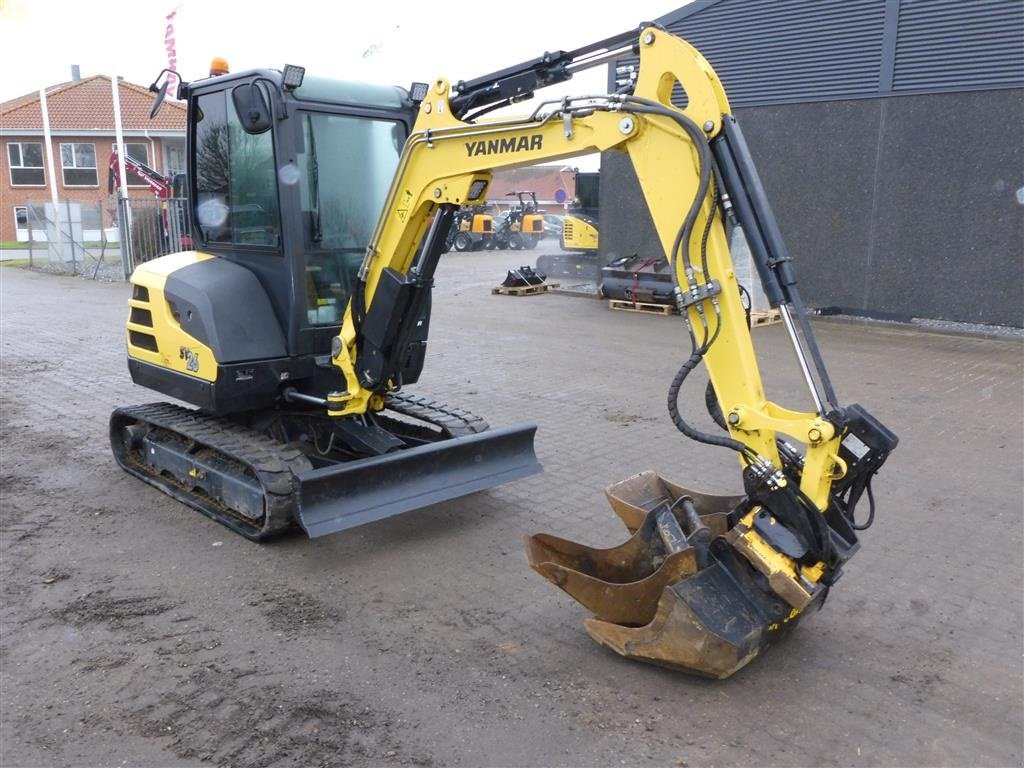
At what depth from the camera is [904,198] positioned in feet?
44.7

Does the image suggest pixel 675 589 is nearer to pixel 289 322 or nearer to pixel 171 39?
pixel 289 322

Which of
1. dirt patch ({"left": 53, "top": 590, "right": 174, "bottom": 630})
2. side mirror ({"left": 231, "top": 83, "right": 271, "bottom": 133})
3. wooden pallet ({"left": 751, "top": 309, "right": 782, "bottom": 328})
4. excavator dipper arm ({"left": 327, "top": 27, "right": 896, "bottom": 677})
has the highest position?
side mirror ({"left": 231, "top": 83, "right": 271, "bottom": 133})

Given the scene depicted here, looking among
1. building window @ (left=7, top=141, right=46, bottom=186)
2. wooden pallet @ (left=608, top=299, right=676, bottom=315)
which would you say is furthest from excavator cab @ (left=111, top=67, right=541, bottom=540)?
building window @ (left=7, top=141, right=46, bottom=186)

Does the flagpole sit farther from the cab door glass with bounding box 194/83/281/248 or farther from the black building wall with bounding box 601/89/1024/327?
the cab door glass with bounding box 194/83/281/248

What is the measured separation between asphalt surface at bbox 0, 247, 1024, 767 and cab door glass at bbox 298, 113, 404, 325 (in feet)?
5.19

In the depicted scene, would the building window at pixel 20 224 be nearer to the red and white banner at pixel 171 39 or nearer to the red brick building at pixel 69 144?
the red brick building at pixel 69 144

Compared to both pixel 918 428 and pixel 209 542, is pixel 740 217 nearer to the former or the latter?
pixel 209 542

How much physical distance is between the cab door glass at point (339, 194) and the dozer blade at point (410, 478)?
1.06 metres

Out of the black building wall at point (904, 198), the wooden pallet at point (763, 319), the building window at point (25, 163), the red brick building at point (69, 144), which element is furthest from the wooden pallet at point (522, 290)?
the building window at point (25, 163)

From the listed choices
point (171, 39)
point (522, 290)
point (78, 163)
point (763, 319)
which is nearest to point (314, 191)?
point (763, 319)

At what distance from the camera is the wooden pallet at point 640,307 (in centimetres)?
1498

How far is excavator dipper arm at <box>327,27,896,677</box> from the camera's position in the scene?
3.50 metres

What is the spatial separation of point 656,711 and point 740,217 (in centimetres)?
209

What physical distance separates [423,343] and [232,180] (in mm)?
1605
